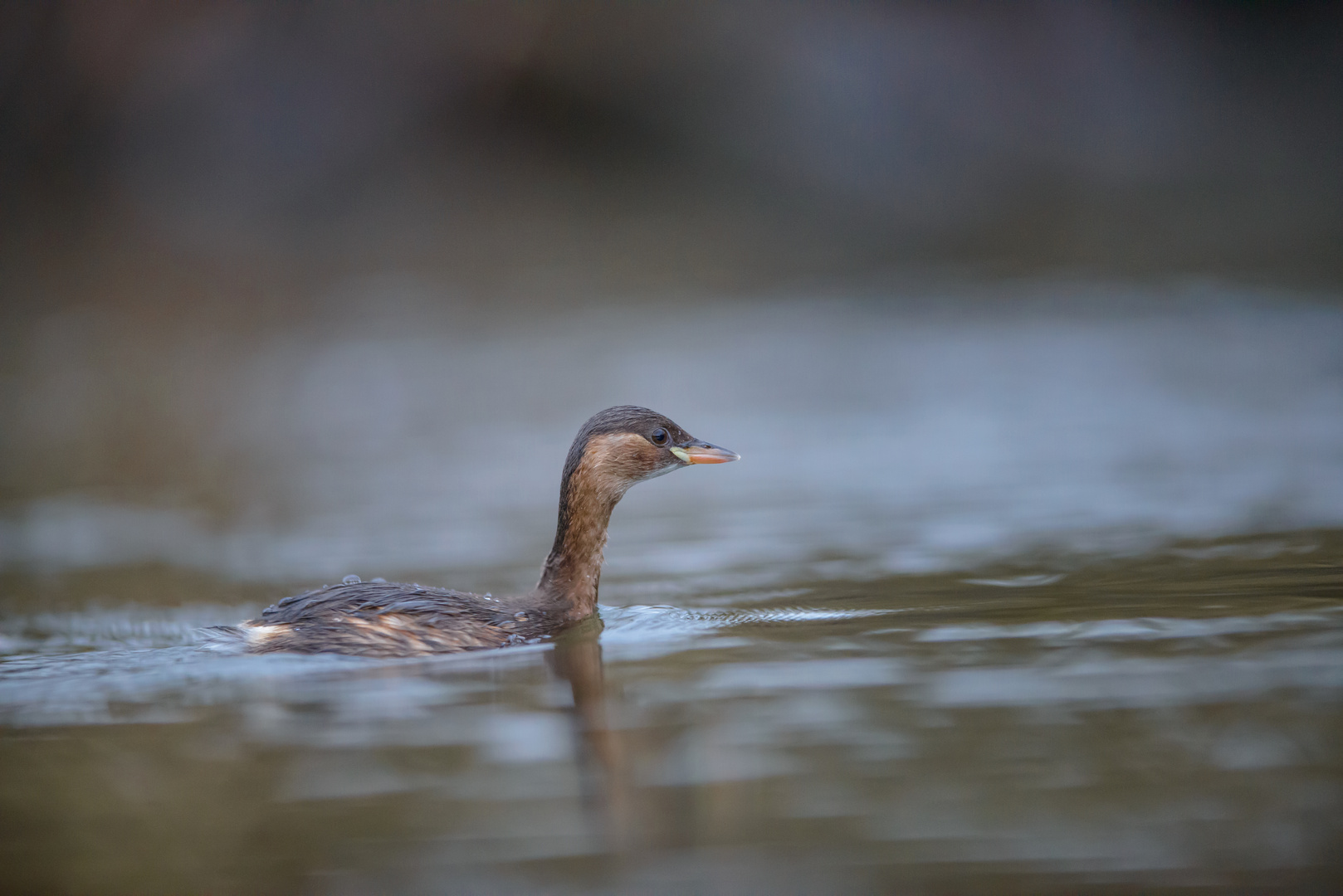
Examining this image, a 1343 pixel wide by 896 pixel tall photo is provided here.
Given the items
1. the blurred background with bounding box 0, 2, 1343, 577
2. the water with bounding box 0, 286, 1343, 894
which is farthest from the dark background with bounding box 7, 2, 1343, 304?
the water with bounding box 0, 286, 1343, 894

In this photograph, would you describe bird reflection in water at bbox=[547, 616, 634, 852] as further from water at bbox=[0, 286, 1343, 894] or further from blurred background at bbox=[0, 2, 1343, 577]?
blurred background at bbox=[0, 2, 1343, 577]

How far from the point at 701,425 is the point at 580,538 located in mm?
5072

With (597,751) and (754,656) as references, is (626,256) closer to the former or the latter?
(754,656)

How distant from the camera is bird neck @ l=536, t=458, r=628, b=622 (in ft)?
24.8

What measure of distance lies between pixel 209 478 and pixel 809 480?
4.57 meters

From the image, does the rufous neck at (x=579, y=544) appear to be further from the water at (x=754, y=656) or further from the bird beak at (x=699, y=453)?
the bird beak at (x=699, y=453)

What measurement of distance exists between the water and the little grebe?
18 centimetres

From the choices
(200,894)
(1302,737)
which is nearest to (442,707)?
(200,894)

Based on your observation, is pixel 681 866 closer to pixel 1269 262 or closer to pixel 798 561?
pixel 798 561

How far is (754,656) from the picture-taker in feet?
20.5

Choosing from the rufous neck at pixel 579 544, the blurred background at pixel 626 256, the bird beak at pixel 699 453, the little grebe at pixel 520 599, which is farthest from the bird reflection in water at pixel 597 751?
the blurred background at pixel 626 256

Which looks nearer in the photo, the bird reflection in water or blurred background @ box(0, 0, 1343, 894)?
the bird reflection in water

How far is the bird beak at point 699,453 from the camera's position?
7.74 metres

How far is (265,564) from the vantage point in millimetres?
9227
